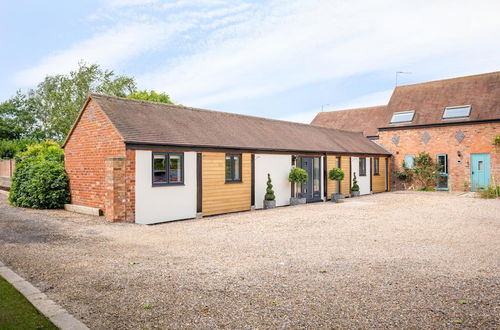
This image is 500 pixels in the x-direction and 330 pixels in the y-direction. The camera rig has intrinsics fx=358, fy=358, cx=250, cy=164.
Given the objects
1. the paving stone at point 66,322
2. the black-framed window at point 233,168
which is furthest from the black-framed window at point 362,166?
the paving stone at point 66,322

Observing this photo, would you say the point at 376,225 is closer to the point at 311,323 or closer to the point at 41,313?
the point at 311,323

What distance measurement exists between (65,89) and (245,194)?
34752mm

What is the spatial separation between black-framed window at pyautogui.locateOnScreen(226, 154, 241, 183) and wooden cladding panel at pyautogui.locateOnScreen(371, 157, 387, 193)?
12909 mm

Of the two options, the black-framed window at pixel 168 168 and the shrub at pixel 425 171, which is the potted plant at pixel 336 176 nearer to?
the shrub at pixel 425 171

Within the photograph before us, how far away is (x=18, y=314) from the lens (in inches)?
156

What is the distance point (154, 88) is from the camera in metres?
45.7

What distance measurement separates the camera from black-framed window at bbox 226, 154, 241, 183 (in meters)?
13.9

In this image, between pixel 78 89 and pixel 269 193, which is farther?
pixel 78 89

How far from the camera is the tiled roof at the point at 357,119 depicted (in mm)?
29453

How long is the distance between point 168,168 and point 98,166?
8.05ft

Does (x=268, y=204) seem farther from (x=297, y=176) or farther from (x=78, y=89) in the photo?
(x=78, y=89)

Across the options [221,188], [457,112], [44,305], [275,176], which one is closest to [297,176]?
[275,176]

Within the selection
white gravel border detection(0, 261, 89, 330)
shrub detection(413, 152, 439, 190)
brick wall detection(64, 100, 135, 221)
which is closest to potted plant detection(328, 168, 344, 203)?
shrub detection(413, 152, 439, 190)

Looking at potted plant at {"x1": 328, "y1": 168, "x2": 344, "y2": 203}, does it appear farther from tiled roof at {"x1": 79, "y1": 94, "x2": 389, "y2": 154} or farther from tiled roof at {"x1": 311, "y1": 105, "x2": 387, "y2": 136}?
tiled roof at {"x1": 311, "y1": 105, "x2": 387, "y2": 136}
